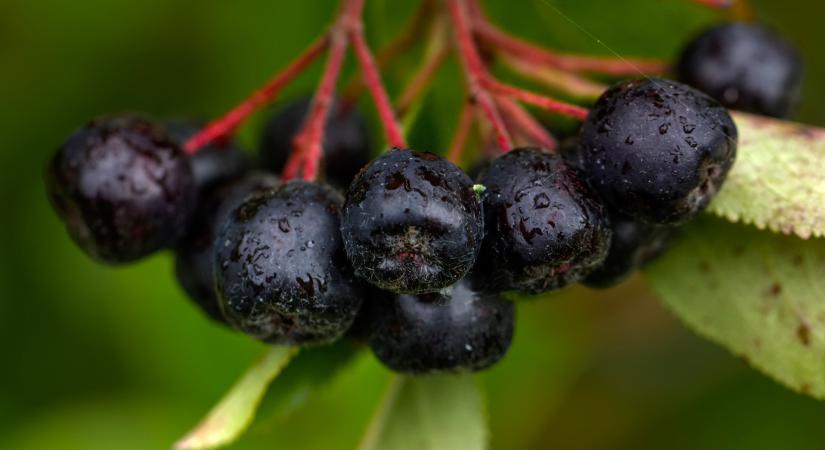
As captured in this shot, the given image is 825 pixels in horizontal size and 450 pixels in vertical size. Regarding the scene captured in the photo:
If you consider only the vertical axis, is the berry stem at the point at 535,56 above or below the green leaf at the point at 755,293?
above

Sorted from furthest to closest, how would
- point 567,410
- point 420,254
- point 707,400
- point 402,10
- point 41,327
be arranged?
point 567,410 → point 707,400 → point 41,327 → point 402,10 → point 420,254

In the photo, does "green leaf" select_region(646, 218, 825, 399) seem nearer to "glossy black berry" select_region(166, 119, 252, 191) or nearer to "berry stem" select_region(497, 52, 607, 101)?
"berry stem" select_region(497, 52, 607, 101)

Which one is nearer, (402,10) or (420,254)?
(420,254)

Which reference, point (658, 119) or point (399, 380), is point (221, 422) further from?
point (658, 119)

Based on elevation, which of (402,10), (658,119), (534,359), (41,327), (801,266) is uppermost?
(658,119)

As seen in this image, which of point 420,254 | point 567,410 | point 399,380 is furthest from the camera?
point 567,410

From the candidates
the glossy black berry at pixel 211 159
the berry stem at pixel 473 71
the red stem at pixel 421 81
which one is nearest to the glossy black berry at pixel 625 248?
the berry stem at pixel 473 71

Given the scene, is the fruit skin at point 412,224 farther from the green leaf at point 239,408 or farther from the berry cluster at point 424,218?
the green leaf at point 239,408

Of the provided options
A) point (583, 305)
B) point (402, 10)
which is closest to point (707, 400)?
point (583, 305)
